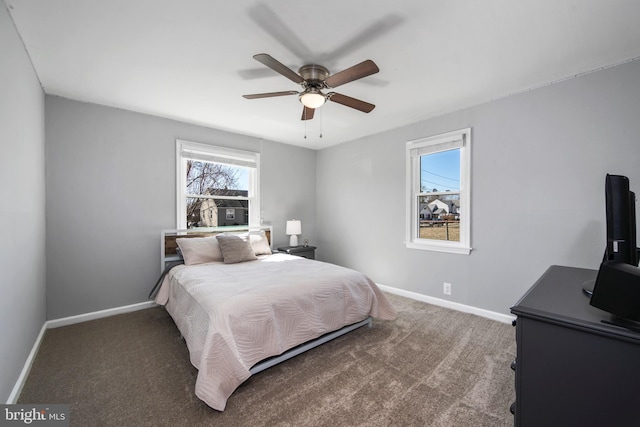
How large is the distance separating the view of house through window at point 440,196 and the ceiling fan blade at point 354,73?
2.03 meters

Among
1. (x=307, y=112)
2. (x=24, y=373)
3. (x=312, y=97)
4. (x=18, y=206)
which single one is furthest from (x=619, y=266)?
(x=24, y=373)

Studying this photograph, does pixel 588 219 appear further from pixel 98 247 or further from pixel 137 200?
pixel 98 247

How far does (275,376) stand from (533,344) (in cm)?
170

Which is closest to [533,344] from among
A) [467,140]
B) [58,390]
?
[467,140]

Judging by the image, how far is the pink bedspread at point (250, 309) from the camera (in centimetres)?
174

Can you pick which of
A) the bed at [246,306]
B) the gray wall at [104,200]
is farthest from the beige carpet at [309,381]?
the gray wall at [104,200]

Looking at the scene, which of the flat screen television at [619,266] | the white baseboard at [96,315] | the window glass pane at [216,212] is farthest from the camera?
the window glass pane at [216,212]

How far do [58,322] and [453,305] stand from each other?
4.53 m

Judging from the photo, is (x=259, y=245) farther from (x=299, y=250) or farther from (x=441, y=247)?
(x=441, y=247)

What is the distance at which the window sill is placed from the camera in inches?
127

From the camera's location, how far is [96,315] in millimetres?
3086

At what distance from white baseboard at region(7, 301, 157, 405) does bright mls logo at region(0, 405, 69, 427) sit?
256mm

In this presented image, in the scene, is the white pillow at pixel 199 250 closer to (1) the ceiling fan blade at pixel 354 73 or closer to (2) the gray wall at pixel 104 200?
(2) the gray wall at pixel 104 200

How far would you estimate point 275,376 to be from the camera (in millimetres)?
2023
